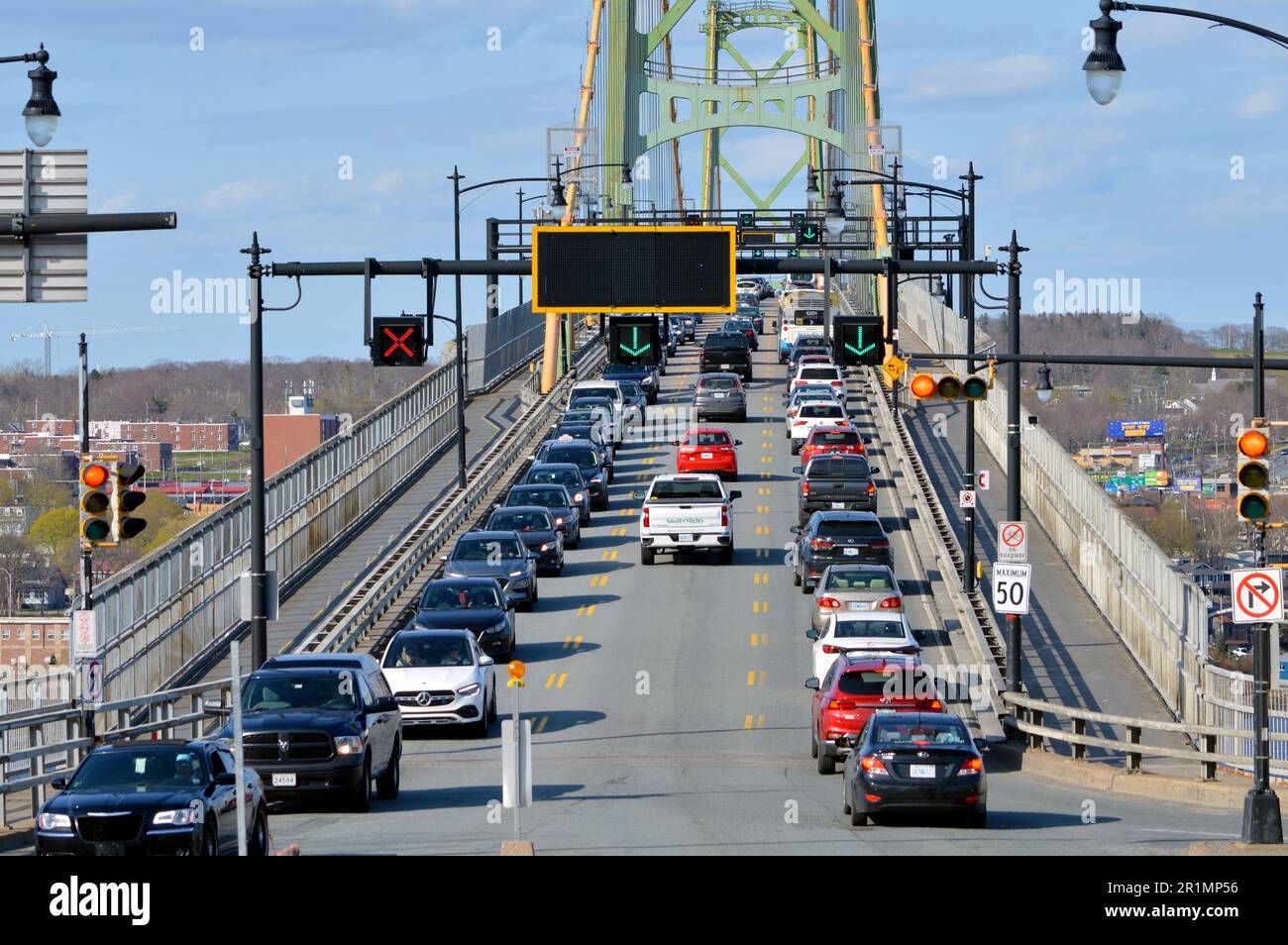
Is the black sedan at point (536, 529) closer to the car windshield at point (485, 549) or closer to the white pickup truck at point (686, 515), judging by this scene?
the white pickup truck at point (686, 515)

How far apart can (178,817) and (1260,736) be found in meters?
11.7

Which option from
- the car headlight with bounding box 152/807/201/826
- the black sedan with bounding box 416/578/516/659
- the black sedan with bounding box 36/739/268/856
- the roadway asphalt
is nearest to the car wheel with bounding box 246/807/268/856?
the black sedan with bounding box 36/739/268/856

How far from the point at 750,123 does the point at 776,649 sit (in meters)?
95.8

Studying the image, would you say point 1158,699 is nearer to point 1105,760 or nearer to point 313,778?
point 1105,760

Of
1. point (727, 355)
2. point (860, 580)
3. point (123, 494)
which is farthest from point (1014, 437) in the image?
point (727, 355)

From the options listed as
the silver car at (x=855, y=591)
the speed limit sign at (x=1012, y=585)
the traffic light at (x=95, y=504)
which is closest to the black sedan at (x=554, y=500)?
the silver car at (x=855, y=591)

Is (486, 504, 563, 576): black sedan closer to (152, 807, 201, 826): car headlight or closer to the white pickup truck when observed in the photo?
the white pickup truck

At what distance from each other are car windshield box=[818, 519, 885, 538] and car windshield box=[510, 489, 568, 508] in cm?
871

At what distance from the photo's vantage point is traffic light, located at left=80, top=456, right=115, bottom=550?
86.6 feet

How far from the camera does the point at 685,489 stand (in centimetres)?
4909

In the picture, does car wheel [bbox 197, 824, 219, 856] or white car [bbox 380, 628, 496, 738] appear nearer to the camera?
car wheel [bbox 197, 824, 219, 856]

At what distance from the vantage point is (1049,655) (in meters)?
42.5

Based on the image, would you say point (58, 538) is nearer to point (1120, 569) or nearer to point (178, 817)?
point (1120, 569)
